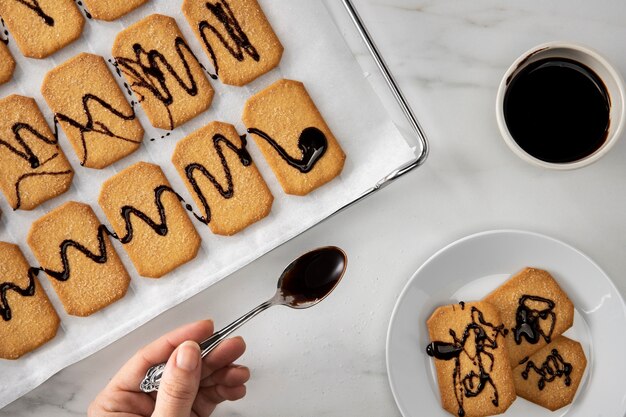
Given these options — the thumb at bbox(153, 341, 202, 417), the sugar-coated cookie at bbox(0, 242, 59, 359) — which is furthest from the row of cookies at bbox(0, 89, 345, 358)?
the thumb at bbox(153, 341, 202, 417)

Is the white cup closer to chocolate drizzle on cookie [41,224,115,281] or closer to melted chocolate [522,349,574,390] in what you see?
melted chocolate [522,349,574,390]

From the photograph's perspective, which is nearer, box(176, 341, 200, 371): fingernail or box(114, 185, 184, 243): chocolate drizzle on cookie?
box(176, 341, 200, 371): fingernail

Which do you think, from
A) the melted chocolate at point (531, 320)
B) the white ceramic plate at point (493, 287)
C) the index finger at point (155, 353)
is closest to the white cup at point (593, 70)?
the white ceramic plate at point (493, 287)

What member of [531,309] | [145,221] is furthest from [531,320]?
[145,221]

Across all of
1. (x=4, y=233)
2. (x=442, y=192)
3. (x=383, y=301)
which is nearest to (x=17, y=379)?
(x=4, y=233)

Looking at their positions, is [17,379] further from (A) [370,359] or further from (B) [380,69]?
(B) [380,69]
